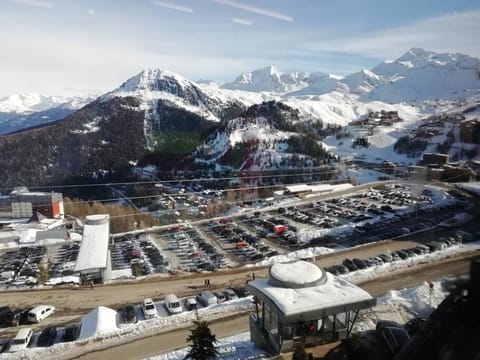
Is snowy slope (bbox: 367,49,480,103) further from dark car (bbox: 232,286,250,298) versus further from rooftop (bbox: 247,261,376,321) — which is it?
rooftop (bbox: 247,261,376,321)

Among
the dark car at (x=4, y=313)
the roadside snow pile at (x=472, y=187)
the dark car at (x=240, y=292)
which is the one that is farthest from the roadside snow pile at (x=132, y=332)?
the roadside snow pile at (x=472, y=187)

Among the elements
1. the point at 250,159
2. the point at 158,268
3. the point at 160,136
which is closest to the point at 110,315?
the point at 158,268

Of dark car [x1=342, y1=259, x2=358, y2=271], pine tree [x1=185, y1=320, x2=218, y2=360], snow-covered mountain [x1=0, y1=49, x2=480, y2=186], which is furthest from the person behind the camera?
snow-covered mountain [x1=0, y1=49, x2=480, y2=186]

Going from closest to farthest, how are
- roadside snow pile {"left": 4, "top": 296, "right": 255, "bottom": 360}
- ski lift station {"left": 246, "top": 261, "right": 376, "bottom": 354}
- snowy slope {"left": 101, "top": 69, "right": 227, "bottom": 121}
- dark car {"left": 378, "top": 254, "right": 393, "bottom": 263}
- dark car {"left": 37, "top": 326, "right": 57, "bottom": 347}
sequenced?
ski lift station {"left": 246, "top": 261, "right": 376, "bottom": 354} → roadside snow pile {"left": 4, "top": 296, "right": 255, "bottom": 360} → dark car {"left": 37, "top": 326, "right": 57, "bottom": 347} → dark car {"left": 378, "top": 254, "right": 393, "bottom": 263} → snowy slope {"left": 101, "top": 69, "right": 227, "bottom": 121}

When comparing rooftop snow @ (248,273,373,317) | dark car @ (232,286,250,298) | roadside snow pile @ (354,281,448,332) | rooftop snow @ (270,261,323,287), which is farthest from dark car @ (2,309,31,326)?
roadside snow pile @ (354,281,448,332)

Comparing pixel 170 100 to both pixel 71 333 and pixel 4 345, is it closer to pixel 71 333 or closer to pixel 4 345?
pixel 71 333

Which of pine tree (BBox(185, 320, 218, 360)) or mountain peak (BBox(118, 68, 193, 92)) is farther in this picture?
mountain peak (BBox(118, 68, 193, 92))

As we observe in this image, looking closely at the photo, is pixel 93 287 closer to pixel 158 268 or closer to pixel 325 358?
pixel 158 268

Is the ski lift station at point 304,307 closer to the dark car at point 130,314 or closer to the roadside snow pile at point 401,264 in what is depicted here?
the dark car at point 130,314
